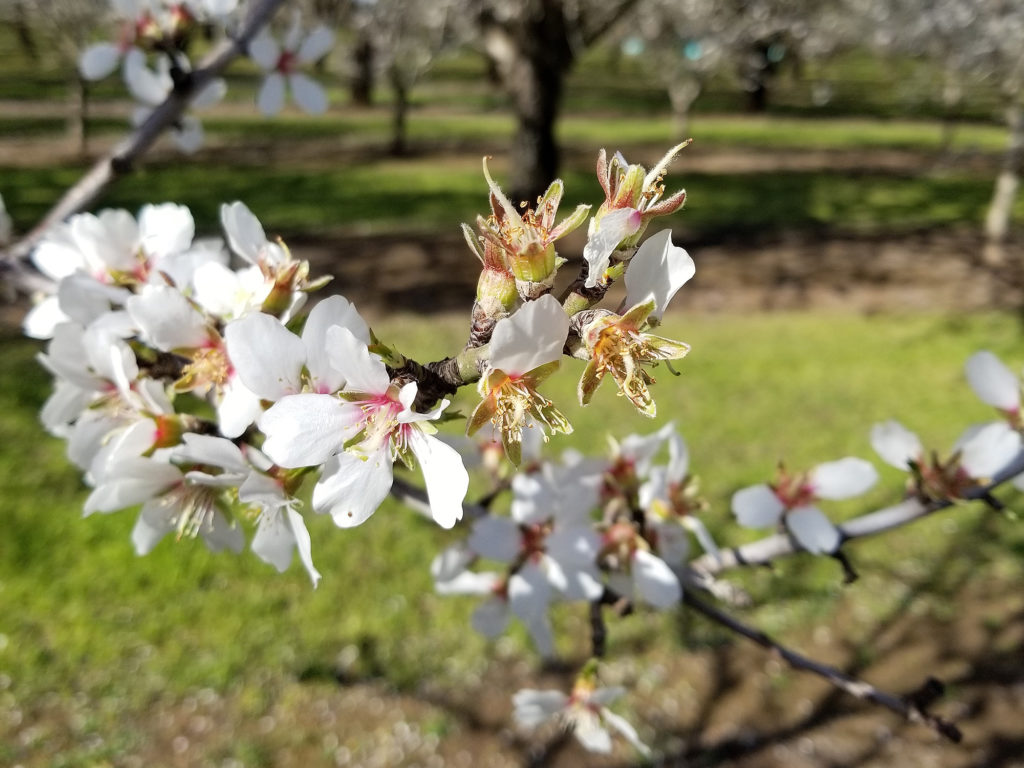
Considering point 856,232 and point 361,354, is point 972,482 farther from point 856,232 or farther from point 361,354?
point 856,232

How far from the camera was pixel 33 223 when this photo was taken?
7613mm

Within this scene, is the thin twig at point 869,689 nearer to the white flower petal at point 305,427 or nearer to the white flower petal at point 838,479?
the white flower petal at point 838,479

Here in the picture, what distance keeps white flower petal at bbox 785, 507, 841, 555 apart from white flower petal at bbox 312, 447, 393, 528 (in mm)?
802

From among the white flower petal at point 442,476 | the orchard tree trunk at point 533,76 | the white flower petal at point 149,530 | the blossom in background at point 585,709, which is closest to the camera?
the white flower petal at point 442,476

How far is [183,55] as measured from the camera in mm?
1623

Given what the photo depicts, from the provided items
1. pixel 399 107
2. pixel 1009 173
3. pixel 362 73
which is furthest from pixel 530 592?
pixel 362 73

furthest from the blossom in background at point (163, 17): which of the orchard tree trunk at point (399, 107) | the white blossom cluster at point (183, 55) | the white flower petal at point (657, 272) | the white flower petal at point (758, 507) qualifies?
the orchard tree trunk at point (399, 107)

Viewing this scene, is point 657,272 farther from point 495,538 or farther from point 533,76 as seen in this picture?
point 533,76

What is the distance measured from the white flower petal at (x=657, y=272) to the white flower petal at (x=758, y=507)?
2.31 feet

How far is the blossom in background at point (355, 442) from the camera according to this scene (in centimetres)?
73

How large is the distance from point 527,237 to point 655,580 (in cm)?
74

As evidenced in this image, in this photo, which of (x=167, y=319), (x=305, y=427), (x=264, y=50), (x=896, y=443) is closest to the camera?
(x=305, y=427)

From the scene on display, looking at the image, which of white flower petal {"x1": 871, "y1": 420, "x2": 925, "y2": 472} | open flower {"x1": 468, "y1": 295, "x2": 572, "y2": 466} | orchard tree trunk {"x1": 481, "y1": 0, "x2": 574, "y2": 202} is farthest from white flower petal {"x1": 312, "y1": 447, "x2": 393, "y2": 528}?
orchard tree trunk {"x1": 481, "y1": 0, "x2": 574, "y2": 202}

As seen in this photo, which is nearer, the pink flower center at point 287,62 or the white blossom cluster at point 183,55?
the white blossom cluster at point 183,55
